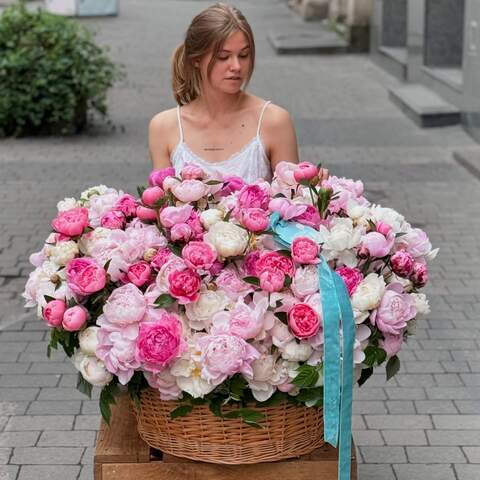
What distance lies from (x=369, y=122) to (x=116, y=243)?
34.3 feet

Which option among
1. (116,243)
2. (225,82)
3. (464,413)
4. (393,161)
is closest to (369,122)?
(393,161)

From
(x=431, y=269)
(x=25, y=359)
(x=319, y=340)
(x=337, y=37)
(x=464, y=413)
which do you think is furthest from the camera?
(x=337, y=37)

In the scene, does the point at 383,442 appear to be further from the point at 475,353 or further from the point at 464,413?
the point at 475,353

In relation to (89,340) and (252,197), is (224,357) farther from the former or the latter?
(252,197)

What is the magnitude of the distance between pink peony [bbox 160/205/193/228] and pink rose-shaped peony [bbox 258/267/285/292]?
28 cm

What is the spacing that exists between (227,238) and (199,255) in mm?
89

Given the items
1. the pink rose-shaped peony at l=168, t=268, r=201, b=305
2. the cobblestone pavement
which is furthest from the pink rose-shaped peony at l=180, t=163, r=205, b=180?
the cobblestone pavement

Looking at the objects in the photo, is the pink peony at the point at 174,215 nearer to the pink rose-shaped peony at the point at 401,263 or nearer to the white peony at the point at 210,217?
the white peony at the point at 210,217

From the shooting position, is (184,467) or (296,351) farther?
(184,467)

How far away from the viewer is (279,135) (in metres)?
3.89

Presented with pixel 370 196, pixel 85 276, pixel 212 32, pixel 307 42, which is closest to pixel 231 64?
pixel 212 32

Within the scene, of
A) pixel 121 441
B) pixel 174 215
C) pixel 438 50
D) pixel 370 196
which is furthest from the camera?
pixel 438 50

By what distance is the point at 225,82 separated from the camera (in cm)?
367

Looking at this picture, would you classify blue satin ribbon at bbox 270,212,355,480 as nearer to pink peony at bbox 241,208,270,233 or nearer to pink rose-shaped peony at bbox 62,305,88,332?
pink peony at bbox 241,208,270,233
